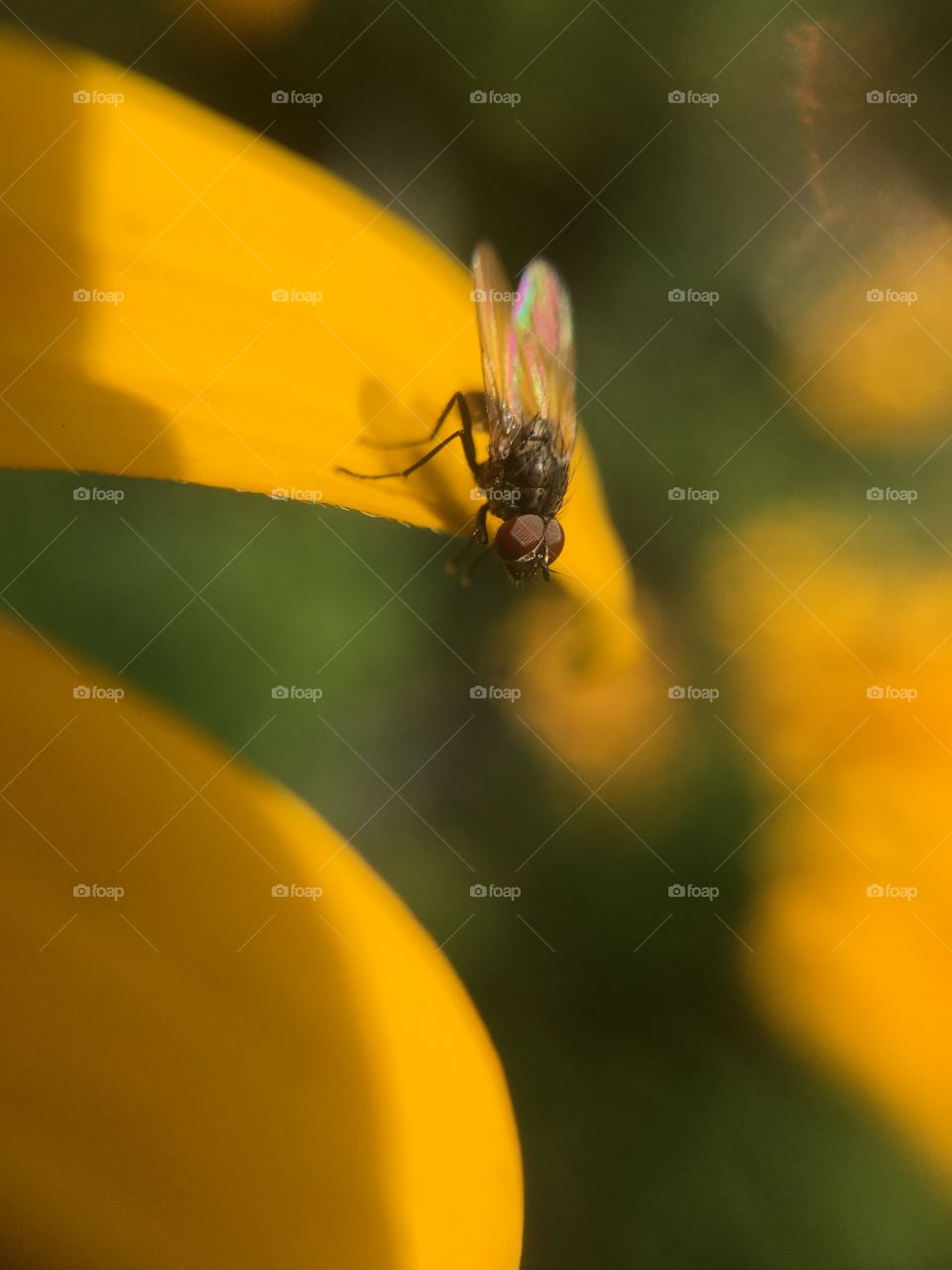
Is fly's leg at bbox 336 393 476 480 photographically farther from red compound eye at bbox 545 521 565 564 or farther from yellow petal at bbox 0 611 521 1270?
yellow petal at bbox 0 611 521 1270

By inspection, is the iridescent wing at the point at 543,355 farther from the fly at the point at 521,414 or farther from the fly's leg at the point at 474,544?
the fly's leg at the point at 474,544

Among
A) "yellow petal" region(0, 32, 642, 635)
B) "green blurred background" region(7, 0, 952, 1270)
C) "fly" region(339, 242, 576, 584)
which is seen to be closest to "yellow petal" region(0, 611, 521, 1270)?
"green blurred background" region(7, 0, 952, 1270)

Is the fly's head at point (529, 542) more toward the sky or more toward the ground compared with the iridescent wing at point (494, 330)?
more toward the ground

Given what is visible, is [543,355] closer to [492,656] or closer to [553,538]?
[553,538]

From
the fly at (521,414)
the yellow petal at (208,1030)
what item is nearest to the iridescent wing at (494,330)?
the fly at (521,414)

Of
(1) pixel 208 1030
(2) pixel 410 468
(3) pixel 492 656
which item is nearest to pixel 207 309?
(2) pixel 410 468
